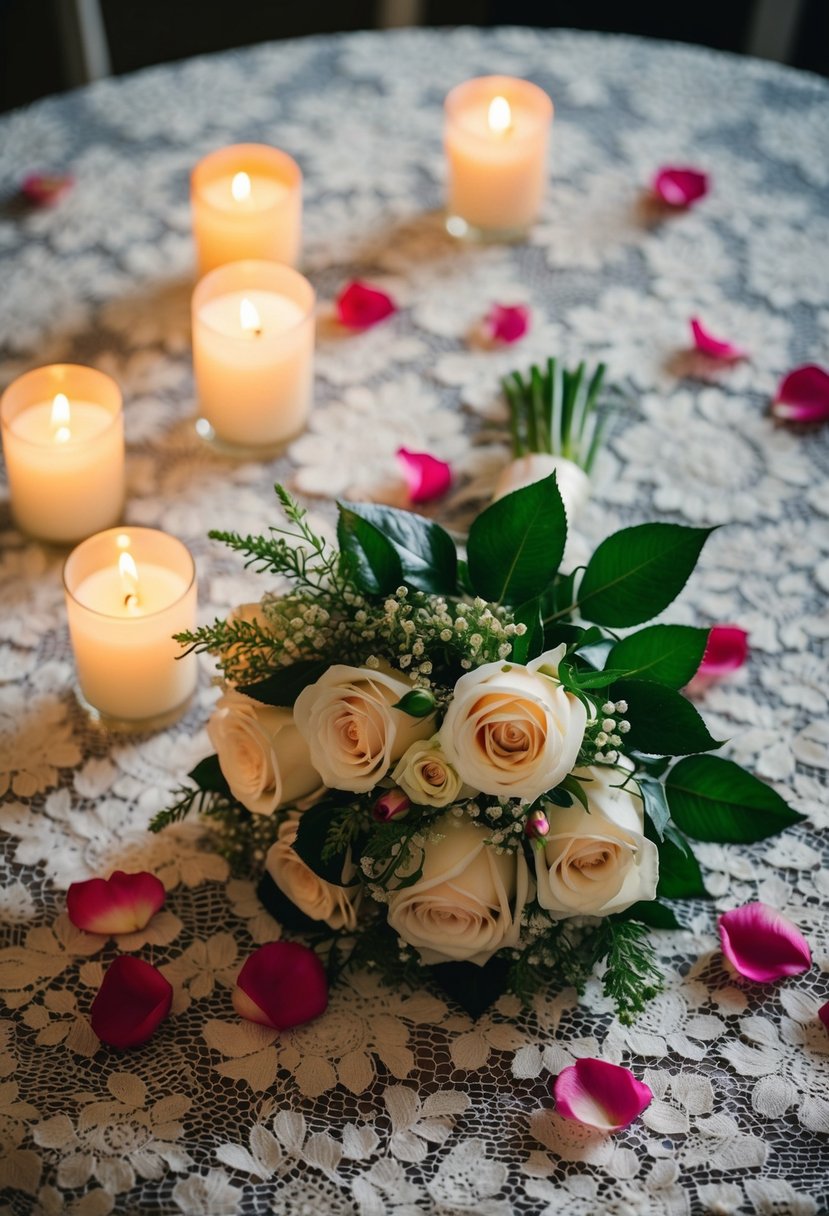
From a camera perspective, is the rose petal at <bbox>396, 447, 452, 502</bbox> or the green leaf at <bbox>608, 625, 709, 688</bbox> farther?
the rose petal at <bbox>396, 447, 452, 502</bbox>

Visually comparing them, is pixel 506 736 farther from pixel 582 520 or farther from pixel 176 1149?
pixel 582 520

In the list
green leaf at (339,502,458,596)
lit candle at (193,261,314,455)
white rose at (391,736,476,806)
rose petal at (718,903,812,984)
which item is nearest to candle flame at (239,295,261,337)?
lit candle at (193,261,314,455)

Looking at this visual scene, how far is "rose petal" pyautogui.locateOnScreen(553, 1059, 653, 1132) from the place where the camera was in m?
0.91

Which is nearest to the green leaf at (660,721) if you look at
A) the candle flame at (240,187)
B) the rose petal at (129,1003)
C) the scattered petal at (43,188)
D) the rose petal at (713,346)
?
the rose petal at (129,1003)

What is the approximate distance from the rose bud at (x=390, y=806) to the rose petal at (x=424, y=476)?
1.61ft

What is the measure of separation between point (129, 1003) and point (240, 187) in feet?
3.01

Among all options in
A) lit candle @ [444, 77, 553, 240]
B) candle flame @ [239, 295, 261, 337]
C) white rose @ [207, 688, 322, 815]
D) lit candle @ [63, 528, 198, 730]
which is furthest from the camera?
lit candle @ [444, 77, 553, 240]

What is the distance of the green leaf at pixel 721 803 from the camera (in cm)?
100

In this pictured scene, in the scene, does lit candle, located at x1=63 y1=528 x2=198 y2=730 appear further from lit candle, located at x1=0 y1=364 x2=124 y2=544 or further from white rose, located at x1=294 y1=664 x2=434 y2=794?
white rose, located at x1=294 y1=664 x2=434 y2=794

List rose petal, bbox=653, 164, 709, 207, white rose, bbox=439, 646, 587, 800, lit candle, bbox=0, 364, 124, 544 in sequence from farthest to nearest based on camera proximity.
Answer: rose petal, bbox=653, 164, 709, 207
lit candle, bbox=0, 364, 124, 544
white rose, bbox=439, 646, 587, 800

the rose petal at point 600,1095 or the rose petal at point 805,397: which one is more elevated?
the rose petal at point 805,397

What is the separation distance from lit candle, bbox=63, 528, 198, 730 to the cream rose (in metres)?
0.32

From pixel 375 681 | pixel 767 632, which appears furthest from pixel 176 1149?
pixel 767 632

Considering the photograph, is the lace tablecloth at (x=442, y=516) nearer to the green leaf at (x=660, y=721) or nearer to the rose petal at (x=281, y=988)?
the rose petal at (x=281, y=988)
